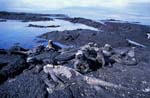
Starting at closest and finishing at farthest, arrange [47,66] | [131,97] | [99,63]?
[131,97] < [47,66] < [99,63]

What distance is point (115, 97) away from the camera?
8.20m

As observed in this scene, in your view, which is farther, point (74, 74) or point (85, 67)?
point (85, 67)

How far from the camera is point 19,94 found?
828cm

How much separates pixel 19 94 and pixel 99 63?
3.75 meters

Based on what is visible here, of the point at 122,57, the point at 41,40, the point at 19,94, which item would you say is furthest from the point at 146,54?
the point at 41,40

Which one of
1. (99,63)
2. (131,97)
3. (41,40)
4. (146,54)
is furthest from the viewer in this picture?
(41,40)

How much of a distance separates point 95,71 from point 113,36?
36.9ft

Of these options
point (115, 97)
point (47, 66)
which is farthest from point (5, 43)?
point (115, 97)

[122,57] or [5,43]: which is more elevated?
[122,57]

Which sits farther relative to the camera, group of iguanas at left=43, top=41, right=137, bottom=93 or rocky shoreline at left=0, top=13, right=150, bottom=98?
group of iguanas at left=43, top=41, right=137, bottom=93

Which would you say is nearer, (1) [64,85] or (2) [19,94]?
(2) [19,94]

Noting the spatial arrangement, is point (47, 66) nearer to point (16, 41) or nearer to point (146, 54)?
point (146, 54)

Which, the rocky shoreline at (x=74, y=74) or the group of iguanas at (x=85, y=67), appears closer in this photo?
the rocky shoreline at (x=74, y=74)

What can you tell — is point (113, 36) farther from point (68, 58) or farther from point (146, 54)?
point (68, 58)
